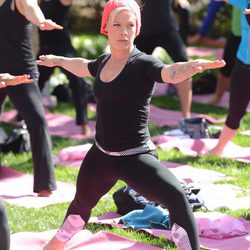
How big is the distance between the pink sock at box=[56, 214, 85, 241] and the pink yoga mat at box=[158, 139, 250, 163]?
2.98 m

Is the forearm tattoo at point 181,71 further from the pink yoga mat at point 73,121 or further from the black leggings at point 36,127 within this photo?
the pink yoga mat at point 73,121

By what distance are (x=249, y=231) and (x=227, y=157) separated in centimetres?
A: 225

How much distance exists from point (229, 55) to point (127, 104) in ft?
17.3

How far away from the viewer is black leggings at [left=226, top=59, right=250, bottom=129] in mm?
7094

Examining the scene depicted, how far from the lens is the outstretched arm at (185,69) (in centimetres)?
442

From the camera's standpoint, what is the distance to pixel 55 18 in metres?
8.70

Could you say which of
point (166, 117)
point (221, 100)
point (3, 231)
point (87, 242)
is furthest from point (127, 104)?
point (221, 100)

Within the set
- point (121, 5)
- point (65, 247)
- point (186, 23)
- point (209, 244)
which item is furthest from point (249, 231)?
point (186, 23)

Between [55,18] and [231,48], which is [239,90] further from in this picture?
[231,48]

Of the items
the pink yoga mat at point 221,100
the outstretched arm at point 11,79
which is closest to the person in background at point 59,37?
the pink yoga mat at point 221,100

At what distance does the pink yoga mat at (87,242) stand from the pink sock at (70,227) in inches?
9.7

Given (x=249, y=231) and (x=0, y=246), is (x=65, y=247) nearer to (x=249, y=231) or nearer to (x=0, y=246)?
(x=0, y=246)

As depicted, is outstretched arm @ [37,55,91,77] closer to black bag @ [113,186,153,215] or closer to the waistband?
the waistband

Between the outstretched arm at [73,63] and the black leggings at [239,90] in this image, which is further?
the black leggings at [239,90]
